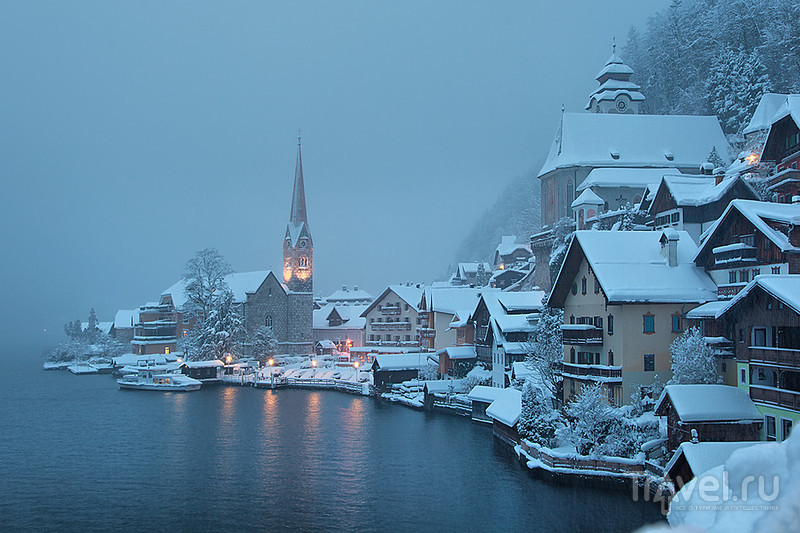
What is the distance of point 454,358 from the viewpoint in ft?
178

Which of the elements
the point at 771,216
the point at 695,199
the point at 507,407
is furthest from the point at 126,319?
the point at 771,216

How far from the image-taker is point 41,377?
81125mm

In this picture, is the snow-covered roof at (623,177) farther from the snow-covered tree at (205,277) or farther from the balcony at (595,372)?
the snow-covered tree at (205,277)

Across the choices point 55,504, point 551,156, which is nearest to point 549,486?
point 55,504

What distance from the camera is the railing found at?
102ft

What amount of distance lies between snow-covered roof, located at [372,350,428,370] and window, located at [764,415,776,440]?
38.0 m

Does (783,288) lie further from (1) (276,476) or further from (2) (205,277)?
(2) (205,277)

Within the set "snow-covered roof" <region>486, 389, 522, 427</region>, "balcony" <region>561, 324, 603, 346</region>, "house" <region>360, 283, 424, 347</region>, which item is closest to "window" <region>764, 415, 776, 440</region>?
"balcony" <region>561, 324, 603, 346</region>

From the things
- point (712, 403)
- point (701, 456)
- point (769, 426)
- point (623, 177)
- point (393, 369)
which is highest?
point (623, 177)

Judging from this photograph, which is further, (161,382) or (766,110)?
(161,382)

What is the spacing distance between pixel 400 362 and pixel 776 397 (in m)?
39.2

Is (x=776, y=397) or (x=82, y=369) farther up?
(x=776, y=397)

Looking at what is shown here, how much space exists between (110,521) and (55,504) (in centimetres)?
399

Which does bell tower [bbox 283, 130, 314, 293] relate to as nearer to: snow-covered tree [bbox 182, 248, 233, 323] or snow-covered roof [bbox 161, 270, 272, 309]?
snow-covered roof [bbox 161, 270, 272, 309]
